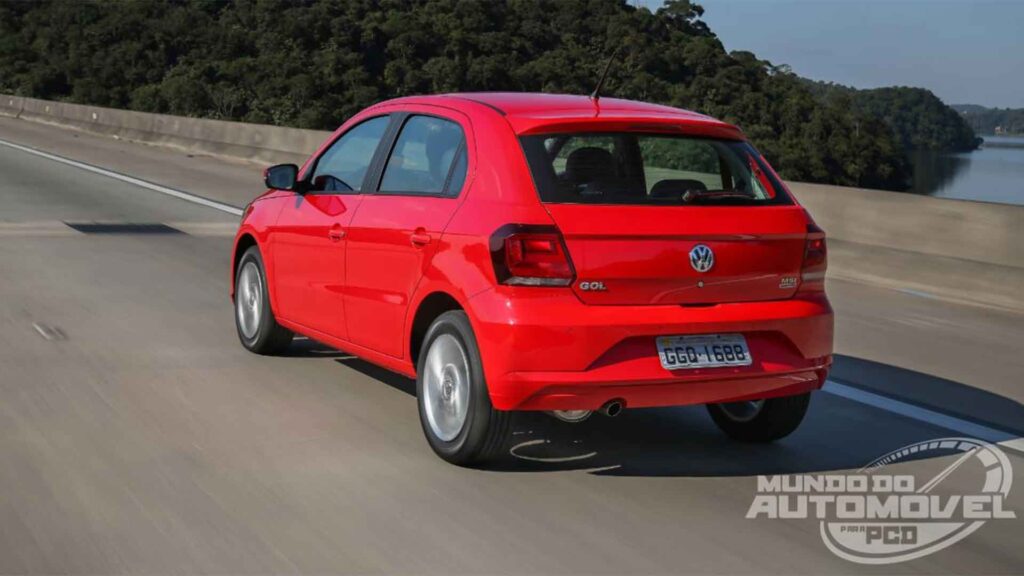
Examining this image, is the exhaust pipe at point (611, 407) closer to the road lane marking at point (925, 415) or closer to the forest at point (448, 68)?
the road lane marking at point (925, 415)

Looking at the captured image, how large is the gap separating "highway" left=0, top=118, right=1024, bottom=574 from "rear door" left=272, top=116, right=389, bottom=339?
0.41 meters

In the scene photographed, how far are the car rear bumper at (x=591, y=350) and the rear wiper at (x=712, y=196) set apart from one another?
0.45 meters

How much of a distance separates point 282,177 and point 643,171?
215 centimetres

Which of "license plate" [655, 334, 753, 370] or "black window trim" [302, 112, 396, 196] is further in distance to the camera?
"black window trim" [302, 112, 396, 196]

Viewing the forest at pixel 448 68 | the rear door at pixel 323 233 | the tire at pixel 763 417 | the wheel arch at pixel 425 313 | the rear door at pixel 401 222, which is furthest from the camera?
the forest at pixel 448 68

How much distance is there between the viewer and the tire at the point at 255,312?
799 centimetres

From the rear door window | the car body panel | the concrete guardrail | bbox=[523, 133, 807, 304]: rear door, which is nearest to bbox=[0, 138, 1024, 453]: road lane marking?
the car body panel

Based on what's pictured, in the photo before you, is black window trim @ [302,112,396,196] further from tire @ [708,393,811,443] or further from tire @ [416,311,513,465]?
tire @ [708,393,811,443]

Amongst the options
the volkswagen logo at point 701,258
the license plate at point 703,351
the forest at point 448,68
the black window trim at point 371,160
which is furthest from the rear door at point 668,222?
the forest at point 448,68

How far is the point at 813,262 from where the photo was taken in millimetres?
5824

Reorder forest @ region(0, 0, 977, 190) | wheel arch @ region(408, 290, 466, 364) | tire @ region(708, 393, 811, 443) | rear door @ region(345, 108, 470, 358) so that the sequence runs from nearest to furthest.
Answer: wheel arch @ region(408, 290, 466, 364)
rear door @ region(345, 108, 470, 358)
tire @ region(708, 393, 811, 443)
forest @ region(0, 0, 977, 190)

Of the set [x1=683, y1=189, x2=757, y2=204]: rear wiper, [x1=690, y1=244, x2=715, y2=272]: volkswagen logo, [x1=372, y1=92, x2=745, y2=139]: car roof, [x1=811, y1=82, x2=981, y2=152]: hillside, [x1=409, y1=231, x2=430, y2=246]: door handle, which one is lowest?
[x1=811, y1=82, x2=981, y2=152]: hillside

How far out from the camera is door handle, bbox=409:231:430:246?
5914 mm

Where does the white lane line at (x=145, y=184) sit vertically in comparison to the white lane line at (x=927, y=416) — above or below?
below
